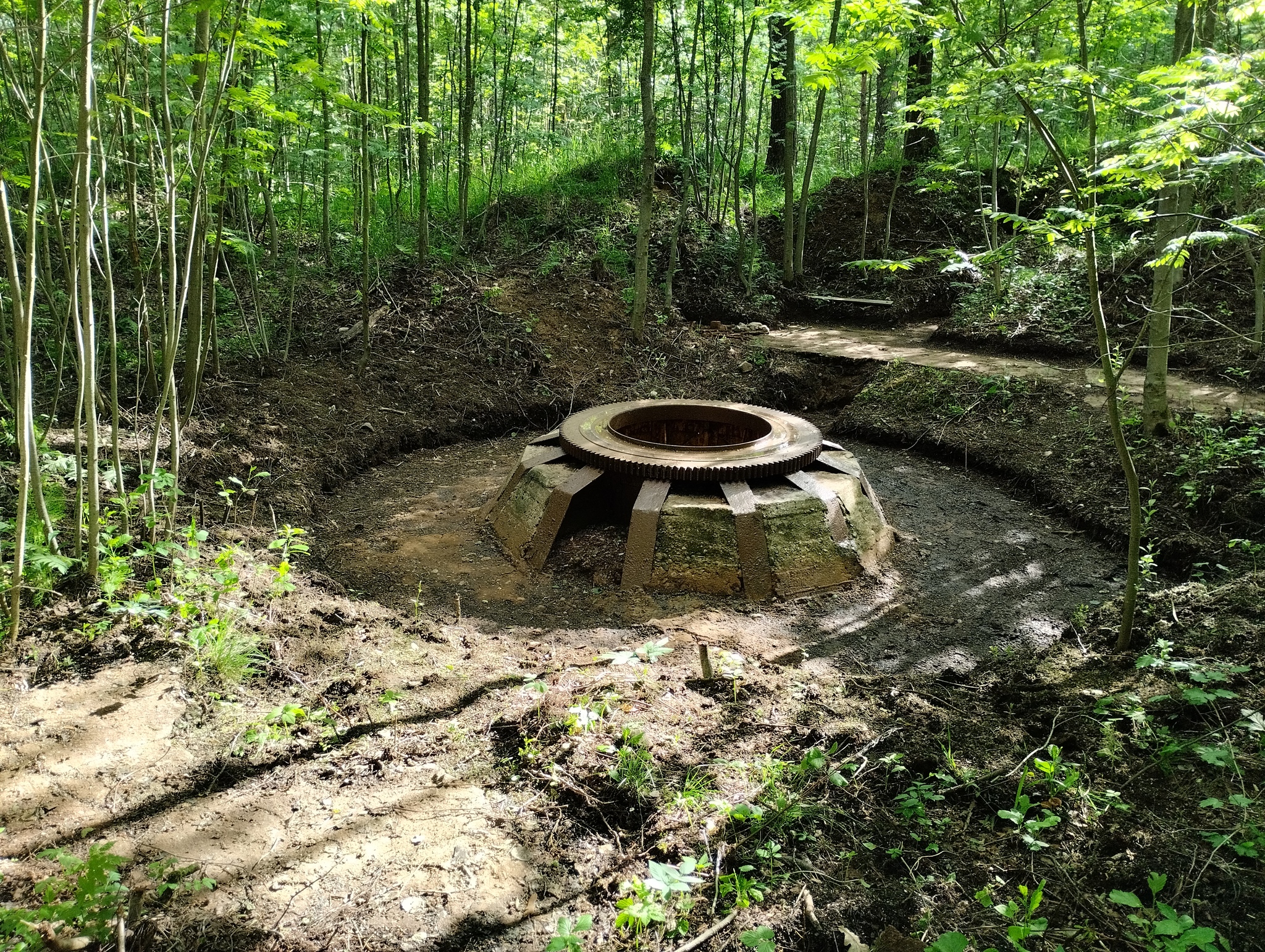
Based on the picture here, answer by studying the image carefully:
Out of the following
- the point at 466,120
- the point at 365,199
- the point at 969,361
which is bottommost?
the point at 969,361

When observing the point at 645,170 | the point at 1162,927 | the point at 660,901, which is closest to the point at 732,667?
the point at 660,901

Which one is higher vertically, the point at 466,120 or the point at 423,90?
the point at 423,90

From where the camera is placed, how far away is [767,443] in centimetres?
626

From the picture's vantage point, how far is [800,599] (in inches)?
216

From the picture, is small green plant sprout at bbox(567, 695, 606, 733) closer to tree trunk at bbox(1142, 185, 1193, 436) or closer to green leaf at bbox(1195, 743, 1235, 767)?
green leaf at bbox(1195, 743, 1235, 767)

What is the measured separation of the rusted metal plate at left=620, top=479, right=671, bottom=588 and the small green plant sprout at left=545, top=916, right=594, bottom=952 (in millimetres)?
3082

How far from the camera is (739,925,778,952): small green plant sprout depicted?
225 cm

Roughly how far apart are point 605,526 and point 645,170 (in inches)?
197

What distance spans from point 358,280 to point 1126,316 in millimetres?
9281

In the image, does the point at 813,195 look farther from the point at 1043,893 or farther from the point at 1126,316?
the point at 1043,893

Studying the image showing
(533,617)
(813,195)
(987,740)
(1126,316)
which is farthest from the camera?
(813,195)

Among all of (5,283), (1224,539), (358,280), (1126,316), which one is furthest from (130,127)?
(1126,316)

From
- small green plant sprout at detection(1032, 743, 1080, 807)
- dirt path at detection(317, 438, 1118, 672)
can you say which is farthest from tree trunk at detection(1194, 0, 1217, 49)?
small green plant sprout at detection(1032, 743, 1080, 807)

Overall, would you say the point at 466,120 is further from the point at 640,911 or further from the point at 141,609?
the point at 640,911
